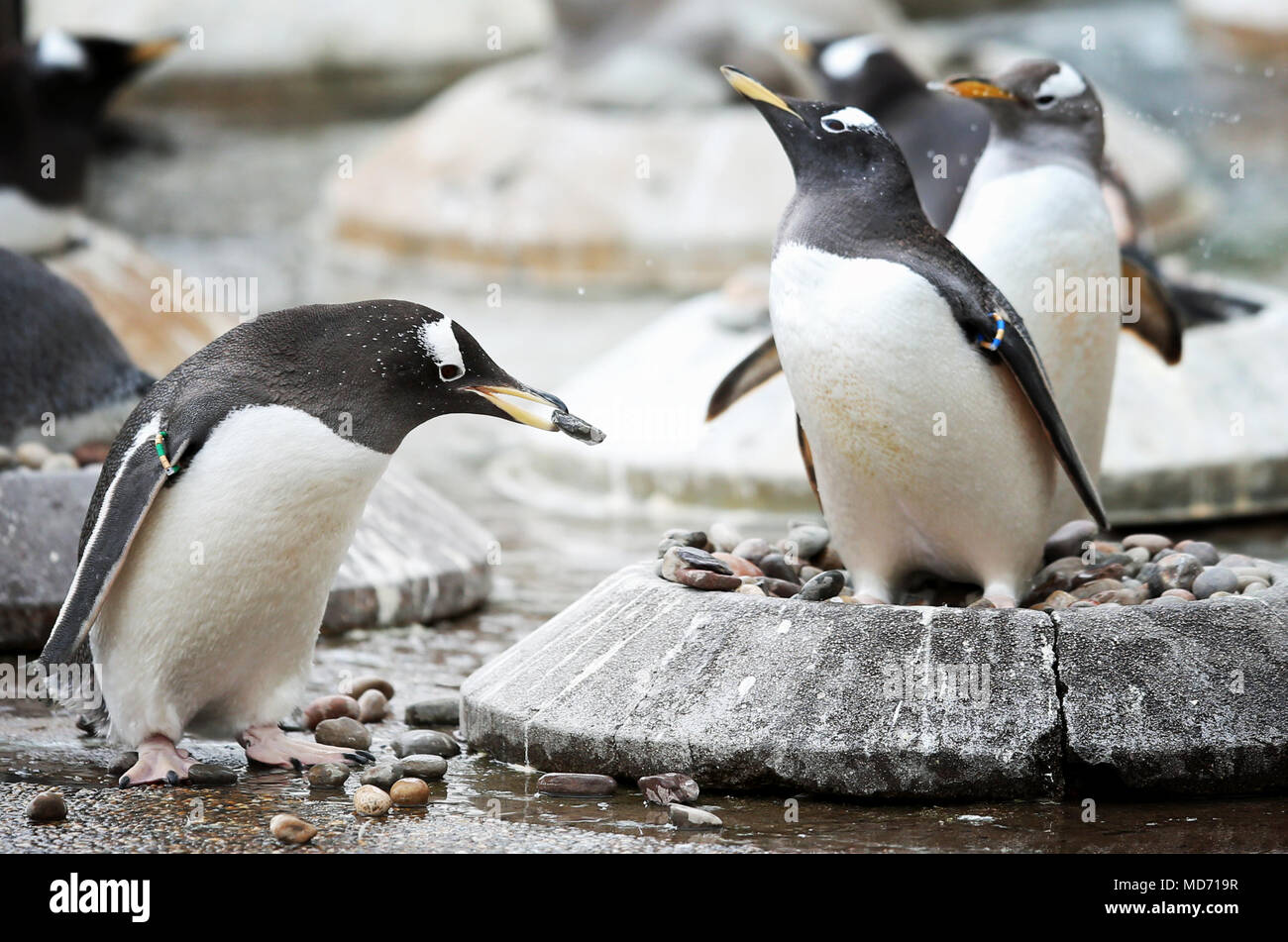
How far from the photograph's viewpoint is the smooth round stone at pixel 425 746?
4566 mm

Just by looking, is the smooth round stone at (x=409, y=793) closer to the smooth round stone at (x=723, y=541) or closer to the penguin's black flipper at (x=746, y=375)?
the smooth round stone at (x=723, y=541)

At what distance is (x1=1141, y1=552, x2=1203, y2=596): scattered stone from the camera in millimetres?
4594

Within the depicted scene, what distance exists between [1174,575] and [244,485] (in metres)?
2.15

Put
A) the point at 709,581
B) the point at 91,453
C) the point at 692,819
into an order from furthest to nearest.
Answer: the point at 91,453
the point at 709,581
the point at 692,819

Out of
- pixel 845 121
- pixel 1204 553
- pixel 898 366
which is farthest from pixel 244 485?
pixel 1204 553

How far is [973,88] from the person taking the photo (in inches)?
201

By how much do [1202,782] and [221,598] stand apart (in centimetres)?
211

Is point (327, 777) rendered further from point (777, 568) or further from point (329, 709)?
point (777, 568)

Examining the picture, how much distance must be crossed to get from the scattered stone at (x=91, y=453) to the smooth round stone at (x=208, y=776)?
1.92 metres

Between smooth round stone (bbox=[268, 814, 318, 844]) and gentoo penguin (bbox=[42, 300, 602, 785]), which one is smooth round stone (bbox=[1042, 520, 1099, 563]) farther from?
smooth round stone (bbox=[268, 814, 318, 844])

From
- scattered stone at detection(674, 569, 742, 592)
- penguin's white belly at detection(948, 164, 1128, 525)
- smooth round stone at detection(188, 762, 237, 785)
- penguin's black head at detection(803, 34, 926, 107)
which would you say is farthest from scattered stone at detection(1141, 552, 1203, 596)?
penguin's black head at detection(803, 34, 926, 107)

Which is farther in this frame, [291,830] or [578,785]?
[578,785]

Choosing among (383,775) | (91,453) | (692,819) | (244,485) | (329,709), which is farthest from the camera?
(91,453)

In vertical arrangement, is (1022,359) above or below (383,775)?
above
